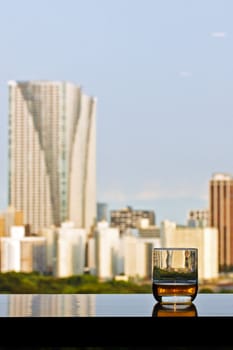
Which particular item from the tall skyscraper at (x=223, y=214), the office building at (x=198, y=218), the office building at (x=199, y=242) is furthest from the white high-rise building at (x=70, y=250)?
the tall skyscraper at (x=223, y=214)

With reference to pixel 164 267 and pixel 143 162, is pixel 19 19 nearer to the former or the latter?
pixel 143 162

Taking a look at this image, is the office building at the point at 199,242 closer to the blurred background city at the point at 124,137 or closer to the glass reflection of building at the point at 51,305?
the blurred background city at the point at 124,137

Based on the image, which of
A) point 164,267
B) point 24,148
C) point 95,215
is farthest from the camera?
point 24,148

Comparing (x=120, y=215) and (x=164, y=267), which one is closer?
(x=164, y=267)

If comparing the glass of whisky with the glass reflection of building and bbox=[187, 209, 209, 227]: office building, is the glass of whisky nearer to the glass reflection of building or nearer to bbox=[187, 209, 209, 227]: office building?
the glass reflection of building

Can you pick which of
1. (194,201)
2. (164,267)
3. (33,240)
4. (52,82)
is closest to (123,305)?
(164,267)
